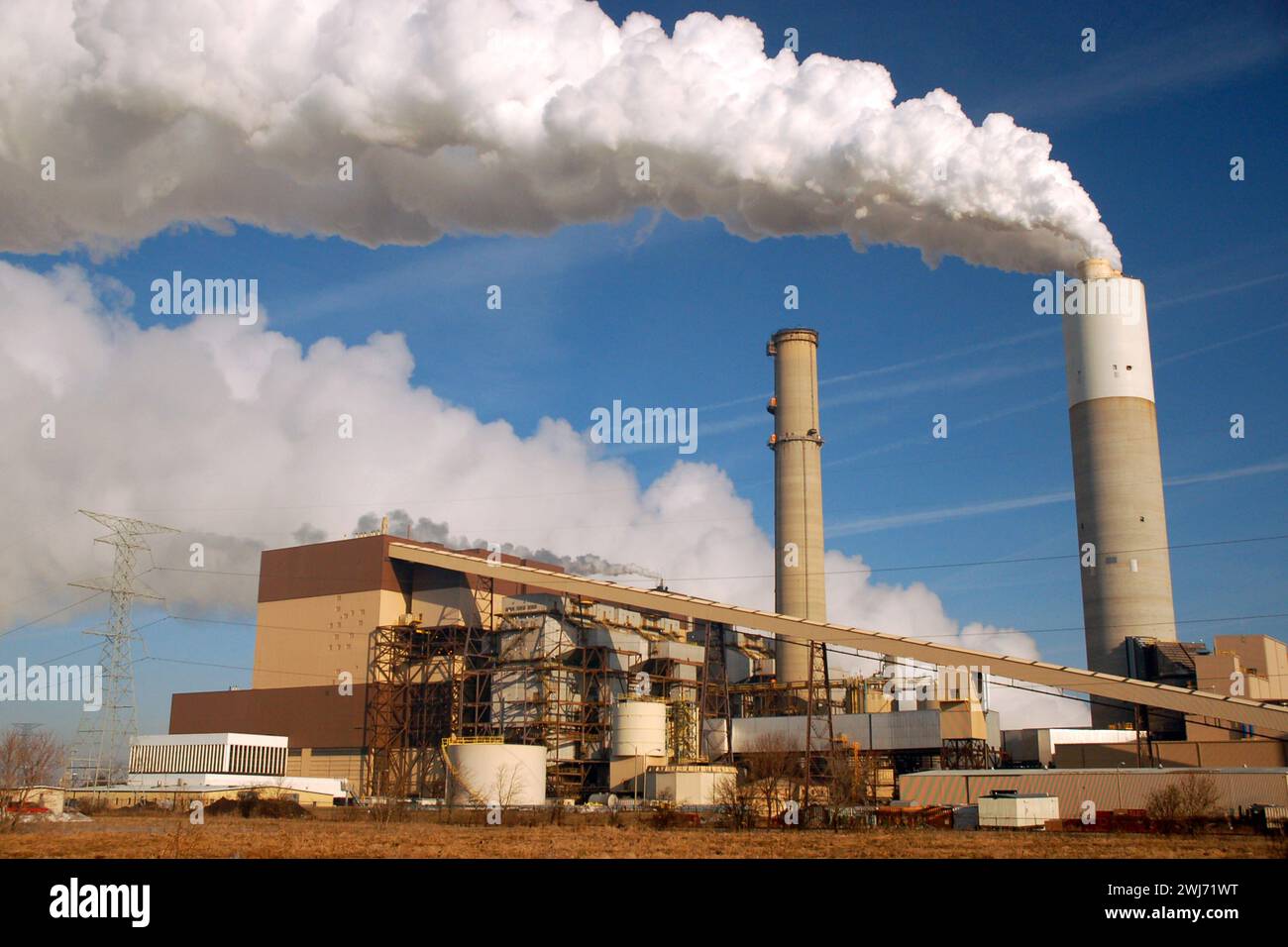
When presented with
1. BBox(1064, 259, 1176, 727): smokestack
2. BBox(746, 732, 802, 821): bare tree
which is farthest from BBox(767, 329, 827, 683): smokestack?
BBox(1064, 259, 1176, 727): smokestack

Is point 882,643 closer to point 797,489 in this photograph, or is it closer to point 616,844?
point 797,489

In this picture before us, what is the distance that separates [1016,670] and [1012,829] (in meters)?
13.0

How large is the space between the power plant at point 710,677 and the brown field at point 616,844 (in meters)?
12.1

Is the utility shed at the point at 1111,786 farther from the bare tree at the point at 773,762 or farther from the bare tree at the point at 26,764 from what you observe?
the bare tree at the point at 26,764

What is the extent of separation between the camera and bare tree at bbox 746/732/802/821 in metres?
39.3

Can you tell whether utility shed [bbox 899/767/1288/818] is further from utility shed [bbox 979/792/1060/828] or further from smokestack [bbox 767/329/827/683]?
smokestack [bbox 767/329/827/683]

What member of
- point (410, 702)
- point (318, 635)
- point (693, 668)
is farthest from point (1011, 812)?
point (318, 635)

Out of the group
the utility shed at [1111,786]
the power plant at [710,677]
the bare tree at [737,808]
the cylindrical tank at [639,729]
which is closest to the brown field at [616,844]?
the bare tree at [737,808]

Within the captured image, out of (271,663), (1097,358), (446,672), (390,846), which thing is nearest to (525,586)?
(446,672)

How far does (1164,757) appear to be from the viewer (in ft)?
132

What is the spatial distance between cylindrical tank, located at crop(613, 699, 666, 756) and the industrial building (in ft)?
0.45
